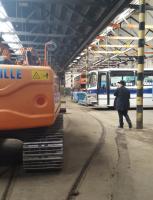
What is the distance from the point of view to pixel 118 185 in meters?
6.90

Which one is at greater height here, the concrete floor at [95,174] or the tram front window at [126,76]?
the tram front window at [126,76]

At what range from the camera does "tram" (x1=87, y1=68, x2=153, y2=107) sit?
29188 millimetres

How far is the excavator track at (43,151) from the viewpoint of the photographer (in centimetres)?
739

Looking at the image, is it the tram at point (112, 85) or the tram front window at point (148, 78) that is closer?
the tram at point (112, 85)

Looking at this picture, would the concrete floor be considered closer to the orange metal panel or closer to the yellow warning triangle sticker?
the orange metal panel

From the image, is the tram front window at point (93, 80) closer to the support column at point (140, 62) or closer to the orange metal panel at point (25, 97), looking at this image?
the support column at point (140, 62)

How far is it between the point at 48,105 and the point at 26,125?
454 millimetres

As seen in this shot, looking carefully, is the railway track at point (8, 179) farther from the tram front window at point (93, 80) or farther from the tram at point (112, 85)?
the tram front window at point (93, 80)

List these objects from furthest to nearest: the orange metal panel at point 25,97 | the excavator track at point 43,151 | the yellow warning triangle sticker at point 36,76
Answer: the excavator track at point 43,151
the yellow warning triangle sticker at point 36,76
the orange metal panel at point 25,97

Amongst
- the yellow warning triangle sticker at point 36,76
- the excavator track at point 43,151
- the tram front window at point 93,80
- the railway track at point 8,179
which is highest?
the yellow warning triangle sticker at point 36,76

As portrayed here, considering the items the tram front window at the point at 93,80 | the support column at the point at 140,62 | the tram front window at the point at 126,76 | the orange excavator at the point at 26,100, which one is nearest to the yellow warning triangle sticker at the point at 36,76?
the orange excavator at the point at 26,100

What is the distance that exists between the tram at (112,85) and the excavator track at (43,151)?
842 inches

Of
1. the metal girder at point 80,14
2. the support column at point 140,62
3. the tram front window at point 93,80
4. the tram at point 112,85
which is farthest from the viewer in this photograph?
the tram front window at point 93,80

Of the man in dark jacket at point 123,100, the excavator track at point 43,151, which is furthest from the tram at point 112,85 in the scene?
the excavator track at point 43,151
